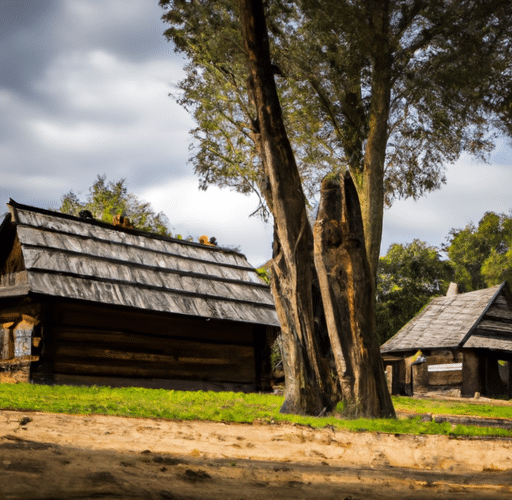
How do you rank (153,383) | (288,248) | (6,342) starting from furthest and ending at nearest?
(153,383) < (6,342) < (288,248)

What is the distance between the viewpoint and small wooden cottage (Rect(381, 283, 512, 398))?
23.0 meters

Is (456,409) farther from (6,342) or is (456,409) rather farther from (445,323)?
(445,323)

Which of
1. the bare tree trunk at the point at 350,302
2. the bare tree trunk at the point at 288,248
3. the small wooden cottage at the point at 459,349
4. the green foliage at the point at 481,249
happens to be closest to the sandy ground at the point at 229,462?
the bare tree trunk at the point at 350,302

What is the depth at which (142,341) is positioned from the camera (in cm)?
1502

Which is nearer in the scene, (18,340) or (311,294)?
(311,294)

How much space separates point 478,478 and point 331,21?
11877 millimetres

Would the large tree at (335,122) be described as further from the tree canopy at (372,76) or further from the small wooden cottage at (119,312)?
the small wooden cottage at (119,312)

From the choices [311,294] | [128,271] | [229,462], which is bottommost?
[229,462]

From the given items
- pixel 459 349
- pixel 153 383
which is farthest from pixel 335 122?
pixel 459 349

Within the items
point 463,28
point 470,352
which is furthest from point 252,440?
point 470,352

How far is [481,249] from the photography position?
48000 mm

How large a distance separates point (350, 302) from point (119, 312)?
26.7 feet

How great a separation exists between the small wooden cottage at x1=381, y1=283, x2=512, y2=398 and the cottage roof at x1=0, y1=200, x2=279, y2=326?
9.19 meters

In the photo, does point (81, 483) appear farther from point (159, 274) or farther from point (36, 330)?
point (159, 274)
